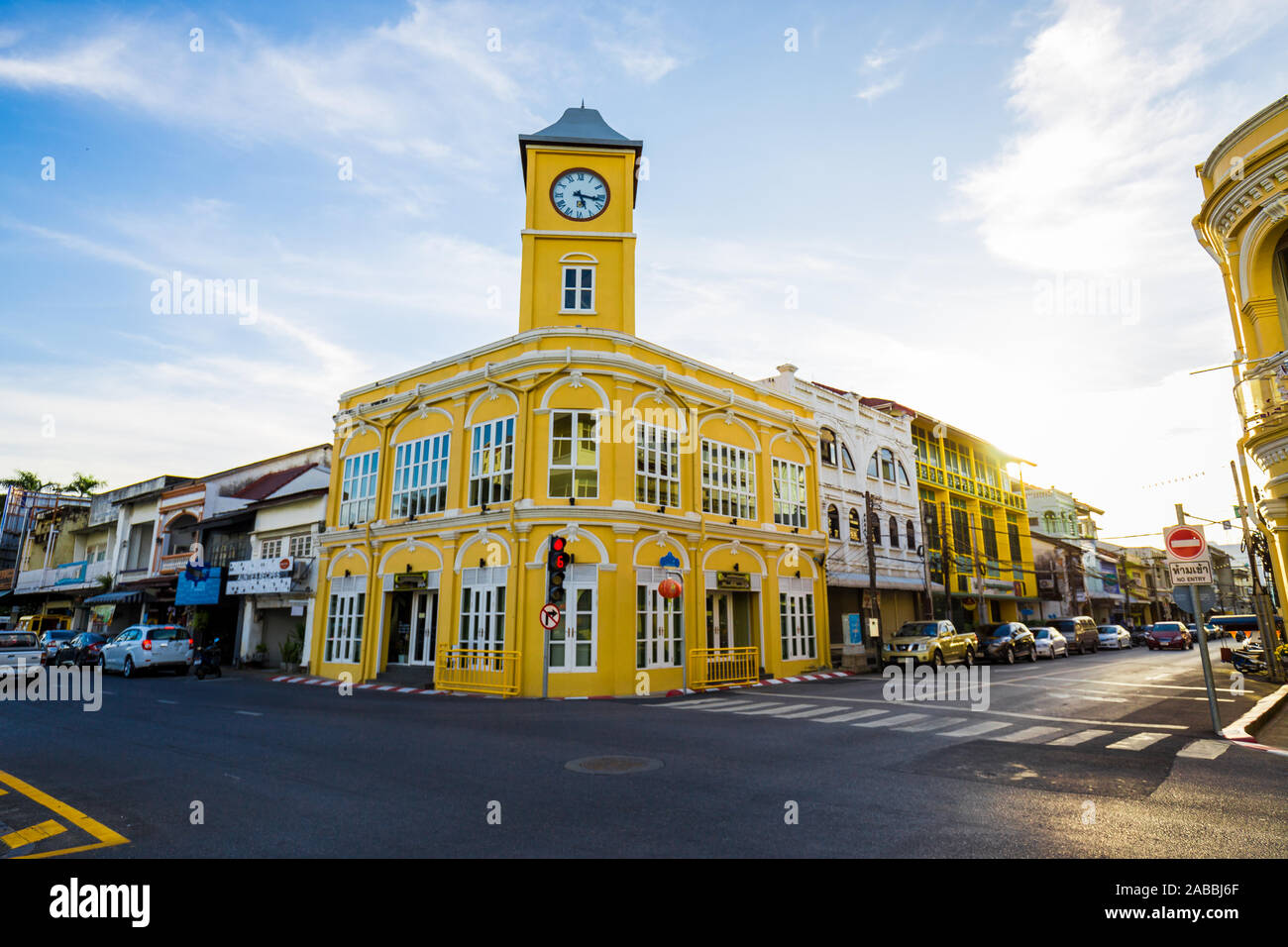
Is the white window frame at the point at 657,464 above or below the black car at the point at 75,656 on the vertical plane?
above

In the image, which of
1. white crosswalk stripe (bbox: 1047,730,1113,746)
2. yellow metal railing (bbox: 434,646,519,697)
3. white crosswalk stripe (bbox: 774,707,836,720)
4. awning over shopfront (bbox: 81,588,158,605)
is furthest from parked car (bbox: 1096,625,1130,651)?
awning over shopfront (bbox: 81,588,158,605)

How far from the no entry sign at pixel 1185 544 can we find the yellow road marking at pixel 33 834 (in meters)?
14.5

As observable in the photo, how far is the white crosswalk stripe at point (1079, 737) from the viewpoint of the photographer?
10.1 metres

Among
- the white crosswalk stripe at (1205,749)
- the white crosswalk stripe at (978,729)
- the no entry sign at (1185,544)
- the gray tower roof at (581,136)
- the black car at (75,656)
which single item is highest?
the gray tower roof at (581,136)

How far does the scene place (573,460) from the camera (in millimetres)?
19922

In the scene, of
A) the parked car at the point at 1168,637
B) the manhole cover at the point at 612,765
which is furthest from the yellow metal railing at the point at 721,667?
the parked car at the point at 1168,637

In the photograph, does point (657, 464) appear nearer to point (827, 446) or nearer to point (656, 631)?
point (656, 631)

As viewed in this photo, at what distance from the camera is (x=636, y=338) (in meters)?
21.3

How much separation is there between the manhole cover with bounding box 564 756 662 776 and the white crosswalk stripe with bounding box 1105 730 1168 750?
6.62m

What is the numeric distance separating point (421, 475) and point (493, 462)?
3.50 m

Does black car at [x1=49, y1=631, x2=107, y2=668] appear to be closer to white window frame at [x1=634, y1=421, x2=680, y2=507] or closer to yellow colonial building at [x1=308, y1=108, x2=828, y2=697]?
yellow colonial building at [x1=308, y1=108, x2=828, y2=697]

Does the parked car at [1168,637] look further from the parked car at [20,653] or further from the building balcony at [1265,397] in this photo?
the parked car at [20,653]

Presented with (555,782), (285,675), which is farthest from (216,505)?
(555,782)

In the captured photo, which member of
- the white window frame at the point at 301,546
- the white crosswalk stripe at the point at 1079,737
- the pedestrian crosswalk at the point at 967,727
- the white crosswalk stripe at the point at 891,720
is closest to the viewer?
the pedestrian crosswalk at the point at 967,727
